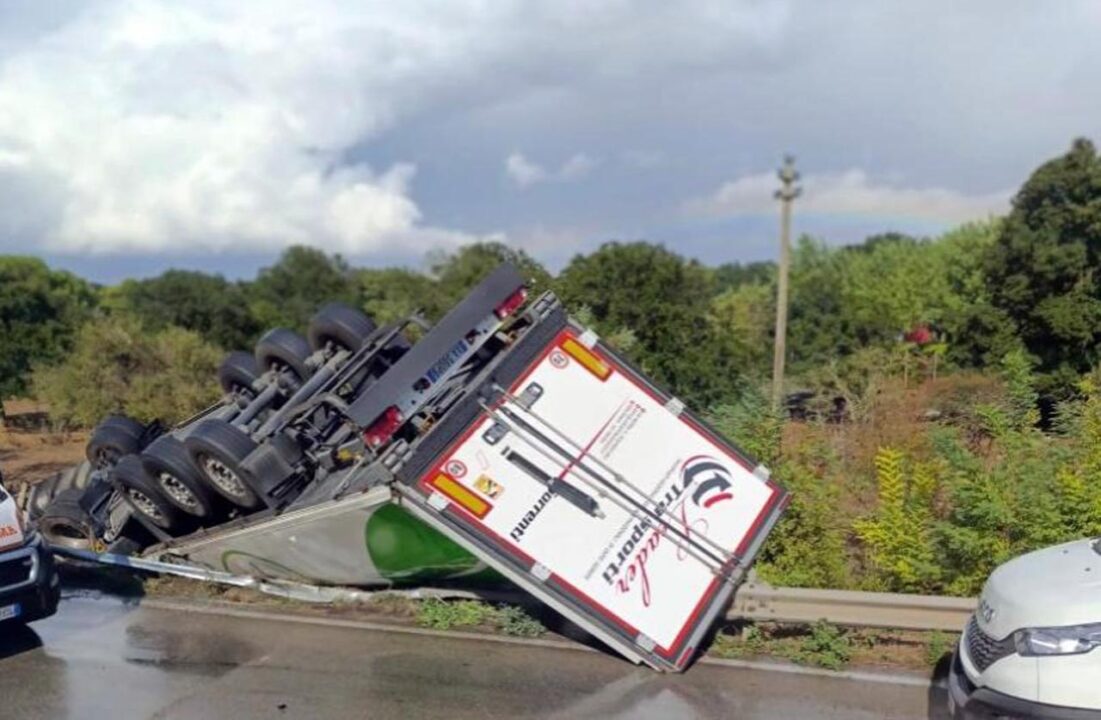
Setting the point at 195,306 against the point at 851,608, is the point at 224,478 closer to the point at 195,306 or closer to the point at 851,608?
the point at 851,608

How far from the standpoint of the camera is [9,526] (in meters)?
7.62

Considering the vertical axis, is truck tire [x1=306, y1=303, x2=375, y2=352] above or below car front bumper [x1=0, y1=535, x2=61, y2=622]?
above

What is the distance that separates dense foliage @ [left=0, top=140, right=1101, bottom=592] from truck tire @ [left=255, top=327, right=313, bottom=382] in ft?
8.82

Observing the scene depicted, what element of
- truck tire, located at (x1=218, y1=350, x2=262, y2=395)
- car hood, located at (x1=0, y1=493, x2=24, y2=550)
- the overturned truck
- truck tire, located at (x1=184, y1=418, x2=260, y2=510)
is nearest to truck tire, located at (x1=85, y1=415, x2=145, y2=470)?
truck tire, located at (x1=218, y1=350, x2=262, y2=395)

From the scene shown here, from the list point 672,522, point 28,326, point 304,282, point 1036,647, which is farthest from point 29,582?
point 304,282

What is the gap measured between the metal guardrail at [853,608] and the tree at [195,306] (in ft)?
57.2

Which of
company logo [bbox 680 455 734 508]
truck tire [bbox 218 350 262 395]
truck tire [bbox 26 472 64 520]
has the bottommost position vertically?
truck tire [bbox 26 472 64 520]

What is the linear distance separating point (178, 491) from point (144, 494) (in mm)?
427

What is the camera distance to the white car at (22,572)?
24.3 feet

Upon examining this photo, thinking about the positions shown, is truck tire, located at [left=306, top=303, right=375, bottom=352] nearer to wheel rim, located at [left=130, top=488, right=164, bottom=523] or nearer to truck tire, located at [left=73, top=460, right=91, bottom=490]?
wheel rim, located at [left=130, top=488, right=164, bottom=523]

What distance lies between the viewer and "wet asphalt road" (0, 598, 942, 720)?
631 cm

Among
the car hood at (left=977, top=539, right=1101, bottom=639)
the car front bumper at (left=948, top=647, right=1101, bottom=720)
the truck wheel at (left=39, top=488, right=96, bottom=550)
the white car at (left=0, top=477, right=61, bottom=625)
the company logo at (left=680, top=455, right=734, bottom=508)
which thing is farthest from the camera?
the truck wheel at (left=39, top=488, right=96, bottom=550)

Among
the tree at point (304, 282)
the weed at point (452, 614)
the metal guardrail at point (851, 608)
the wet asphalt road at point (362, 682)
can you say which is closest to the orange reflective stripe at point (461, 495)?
the wet asphalt road at point (362, 682)

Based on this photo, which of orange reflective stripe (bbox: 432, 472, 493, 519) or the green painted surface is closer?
orange reflective stripe (bbox: 432, 472, 493, 519)
